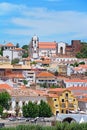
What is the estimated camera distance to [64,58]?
87875 millimetres

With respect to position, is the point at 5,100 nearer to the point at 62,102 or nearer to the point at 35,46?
the point at 62,102

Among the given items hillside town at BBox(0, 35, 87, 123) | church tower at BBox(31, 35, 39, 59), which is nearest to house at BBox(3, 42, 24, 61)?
hillside town at BBox(0, 35, 87, 123)

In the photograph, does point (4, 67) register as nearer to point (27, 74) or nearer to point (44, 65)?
point (27, 74)

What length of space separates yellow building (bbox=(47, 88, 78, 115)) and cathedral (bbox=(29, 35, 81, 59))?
46.6 meters

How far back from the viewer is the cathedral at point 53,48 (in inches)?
3625

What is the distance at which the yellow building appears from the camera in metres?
43.5

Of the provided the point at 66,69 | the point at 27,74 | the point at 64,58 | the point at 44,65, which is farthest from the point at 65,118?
the point at 64,58

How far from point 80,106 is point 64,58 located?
43026 millimetres

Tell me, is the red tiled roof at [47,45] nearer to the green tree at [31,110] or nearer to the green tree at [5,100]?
the green tree at [5,100]

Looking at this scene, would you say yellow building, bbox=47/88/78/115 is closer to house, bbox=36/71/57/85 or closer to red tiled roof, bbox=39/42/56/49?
house, bbox=36/71/57/85

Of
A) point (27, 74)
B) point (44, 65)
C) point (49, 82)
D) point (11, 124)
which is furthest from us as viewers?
point (44, 65)

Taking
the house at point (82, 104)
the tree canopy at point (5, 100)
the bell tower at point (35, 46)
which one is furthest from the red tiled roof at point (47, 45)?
the tree canopy at point (5, 100)

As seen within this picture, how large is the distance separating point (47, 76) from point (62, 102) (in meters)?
17.5

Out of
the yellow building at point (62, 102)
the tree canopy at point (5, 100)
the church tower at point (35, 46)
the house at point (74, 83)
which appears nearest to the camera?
the tree canopy at point (5, 100)
